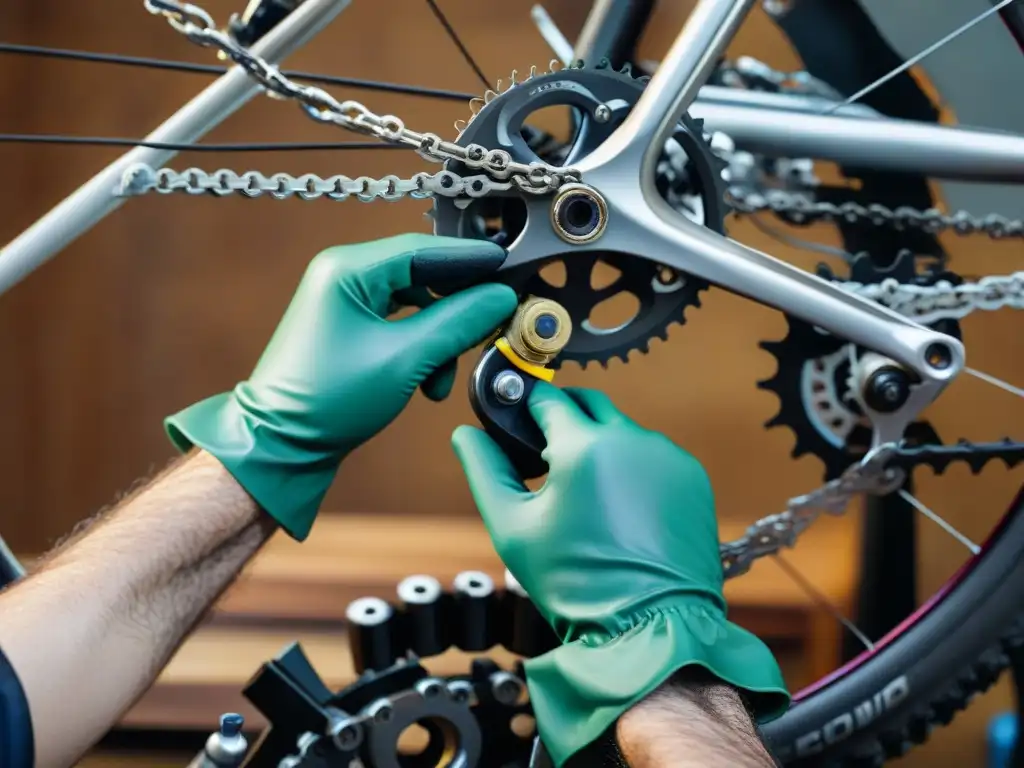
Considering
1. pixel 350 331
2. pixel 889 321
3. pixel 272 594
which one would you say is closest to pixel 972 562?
pixel 889 321

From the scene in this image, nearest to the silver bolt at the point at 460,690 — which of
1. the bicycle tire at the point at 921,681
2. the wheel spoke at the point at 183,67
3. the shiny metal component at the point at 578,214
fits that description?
the bicycle tire at the point at 921,681

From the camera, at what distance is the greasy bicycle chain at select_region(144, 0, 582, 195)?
1.95 ft

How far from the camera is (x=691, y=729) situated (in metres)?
0.53

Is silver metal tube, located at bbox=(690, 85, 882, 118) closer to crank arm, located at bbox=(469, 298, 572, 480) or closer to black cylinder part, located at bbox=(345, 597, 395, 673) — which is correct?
crank arm, located at bbox=(469, 298, 572, 480)

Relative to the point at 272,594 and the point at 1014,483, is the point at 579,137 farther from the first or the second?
the point at 1014,483

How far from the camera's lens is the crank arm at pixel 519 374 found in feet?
2.18

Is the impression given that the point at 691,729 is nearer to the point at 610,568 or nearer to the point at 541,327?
the point at 610,568

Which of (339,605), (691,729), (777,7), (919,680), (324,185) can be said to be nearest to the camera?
(691,729)

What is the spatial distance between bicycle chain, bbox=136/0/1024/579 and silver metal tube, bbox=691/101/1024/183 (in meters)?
0.04

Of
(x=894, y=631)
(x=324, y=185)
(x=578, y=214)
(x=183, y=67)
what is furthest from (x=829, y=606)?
(x=183, y=67)

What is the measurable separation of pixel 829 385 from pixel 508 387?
28 cm

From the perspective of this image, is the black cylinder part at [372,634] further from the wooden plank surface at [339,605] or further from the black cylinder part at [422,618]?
the wooden plank surface at [339,605]

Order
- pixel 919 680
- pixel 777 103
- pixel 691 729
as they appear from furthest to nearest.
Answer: pixel 777 103, pixel 919 680, pixel 691 729

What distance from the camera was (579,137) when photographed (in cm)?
69
